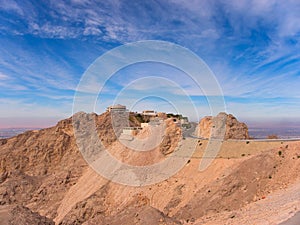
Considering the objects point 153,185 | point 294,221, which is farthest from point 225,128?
point 294,221

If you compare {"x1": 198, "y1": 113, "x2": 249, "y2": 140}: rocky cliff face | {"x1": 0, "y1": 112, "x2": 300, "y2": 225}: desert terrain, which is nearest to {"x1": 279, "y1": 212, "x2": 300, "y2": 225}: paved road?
{"x1": 0, "y1": 112, "x2": 300, "y2": 225}: desert terrain

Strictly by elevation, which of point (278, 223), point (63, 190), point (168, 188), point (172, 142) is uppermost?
point (172, 142)

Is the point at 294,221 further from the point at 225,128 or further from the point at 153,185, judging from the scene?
the point at 225,128

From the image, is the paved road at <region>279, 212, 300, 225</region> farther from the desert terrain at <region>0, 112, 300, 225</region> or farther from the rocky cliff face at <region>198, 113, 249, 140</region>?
the rocky cliff face at <region>198, 113, 249, 140</region>

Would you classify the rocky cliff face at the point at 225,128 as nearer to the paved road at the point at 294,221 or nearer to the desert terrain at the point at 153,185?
the desert terrain at the point at 153,185

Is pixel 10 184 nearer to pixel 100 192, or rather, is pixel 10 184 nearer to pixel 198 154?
pixel 100 192

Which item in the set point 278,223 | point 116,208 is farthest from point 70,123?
point 278,223
